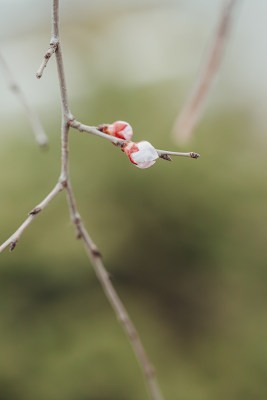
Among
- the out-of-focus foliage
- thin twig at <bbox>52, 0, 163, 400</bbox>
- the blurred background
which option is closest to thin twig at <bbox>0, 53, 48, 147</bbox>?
thin twig at <bbox>52, 0, 163, 400</bbox>

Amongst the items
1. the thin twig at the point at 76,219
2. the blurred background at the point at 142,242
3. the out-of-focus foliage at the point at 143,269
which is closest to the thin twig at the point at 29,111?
the thin twig at the point at 76,219

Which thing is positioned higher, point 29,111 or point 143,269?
point 143,269

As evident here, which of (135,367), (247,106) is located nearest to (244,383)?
(135,367)

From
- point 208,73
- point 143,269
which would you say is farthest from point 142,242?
point 208,73

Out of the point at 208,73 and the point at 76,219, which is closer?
the point at 76,219

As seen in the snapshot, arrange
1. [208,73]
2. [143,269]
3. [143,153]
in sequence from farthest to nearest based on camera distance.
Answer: [143,269], [208,73], [143,153]

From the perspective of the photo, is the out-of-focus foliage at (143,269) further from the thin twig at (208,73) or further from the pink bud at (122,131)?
the pink bud at (122,131)

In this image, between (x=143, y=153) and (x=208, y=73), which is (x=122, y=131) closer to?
(x=143, y=153)
